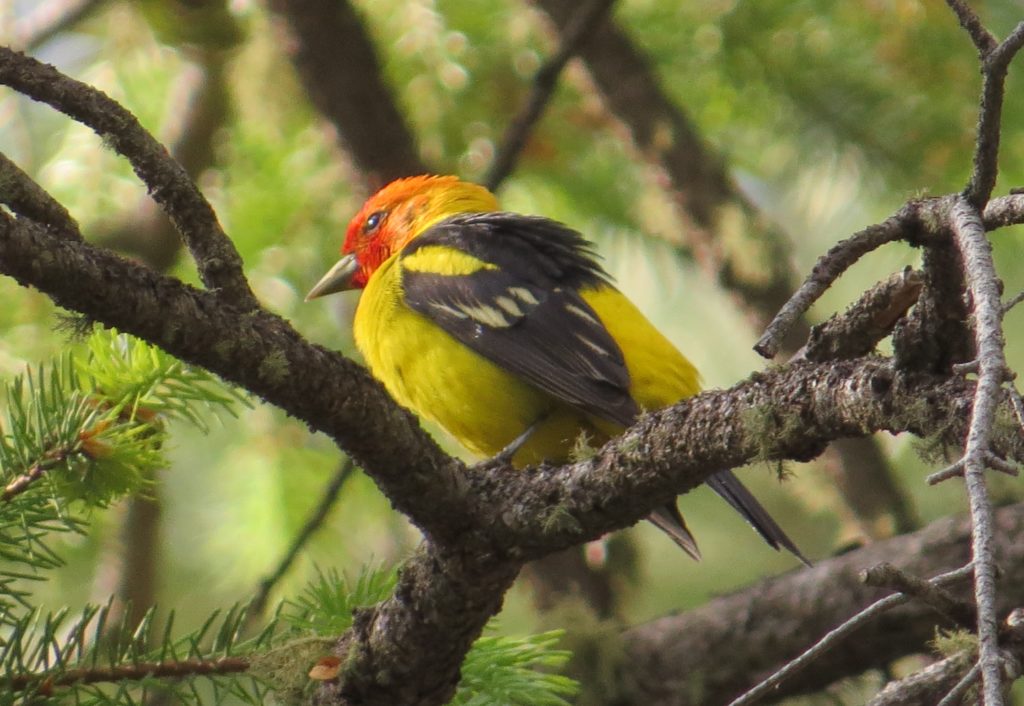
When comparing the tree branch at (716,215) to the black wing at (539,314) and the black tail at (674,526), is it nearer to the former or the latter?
the black wing at (539,314)

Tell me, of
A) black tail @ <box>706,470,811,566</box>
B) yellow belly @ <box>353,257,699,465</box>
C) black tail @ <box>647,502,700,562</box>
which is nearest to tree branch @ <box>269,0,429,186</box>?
yellow belly @ <box>353,257,699,465</box>

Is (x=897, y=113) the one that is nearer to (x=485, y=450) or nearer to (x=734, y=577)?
(x=485, y=450)

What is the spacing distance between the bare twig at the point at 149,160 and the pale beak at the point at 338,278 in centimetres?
261

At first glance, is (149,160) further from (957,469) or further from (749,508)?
(749,508)

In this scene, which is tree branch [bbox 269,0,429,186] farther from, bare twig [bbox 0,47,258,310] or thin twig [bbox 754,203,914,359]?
thin twig [bbox 754,203,914,359]

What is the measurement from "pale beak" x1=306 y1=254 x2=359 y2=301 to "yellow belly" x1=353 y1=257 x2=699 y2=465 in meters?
0.70

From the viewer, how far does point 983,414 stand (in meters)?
1.24

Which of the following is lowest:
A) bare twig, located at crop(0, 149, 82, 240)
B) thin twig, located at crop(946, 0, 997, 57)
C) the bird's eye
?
thin twig, located at crop(946, 0, 997, 57)

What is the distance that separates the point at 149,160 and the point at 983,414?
1284 mm

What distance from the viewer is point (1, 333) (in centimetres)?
377

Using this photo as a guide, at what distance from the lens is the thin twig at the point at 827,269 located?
150 cm

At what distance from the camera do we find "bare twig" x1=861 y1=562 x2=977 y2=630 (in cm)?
132

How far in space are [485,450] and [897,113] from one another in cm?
179

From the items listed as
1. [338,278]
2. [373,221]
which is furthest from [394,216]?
[338,278]
